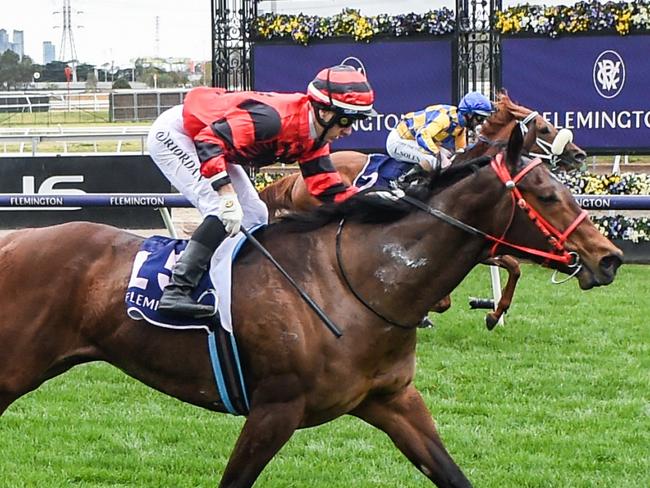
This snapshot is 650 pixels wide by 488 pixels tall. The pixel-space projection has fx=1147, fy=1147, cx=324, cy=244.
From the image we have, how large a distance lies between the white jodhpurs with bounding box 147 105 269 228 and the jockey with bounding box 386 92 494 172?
2885 millimetres

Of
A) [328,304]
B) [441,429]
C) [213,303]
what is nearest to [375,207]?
[328,304]

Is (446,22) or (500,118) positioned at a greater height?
(446,22)

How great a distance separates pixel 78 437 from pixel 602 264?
279 centimetres

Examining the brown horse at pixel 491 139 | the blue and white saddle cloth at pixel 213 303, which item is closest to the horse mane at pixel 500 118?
the brown horse at pixel 491 139

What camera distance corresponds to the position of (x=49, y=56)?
284 ft

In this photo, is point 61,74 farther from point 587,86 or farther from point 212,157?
point 212,157

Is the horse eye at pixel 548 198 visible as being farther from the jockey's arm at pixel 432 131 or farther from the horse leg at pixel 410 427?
the jockey's arm at pixel 432 131

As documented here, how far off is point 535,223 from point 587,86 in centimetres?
739

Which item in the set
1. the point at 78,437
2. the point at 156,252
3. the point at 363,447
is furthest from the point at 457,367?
the point at 156,252

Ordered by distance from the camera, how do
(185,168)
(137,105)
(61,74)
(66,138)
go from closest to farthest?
1. (185,168)
2. (66,138)
3. (137,105)
4. (61,74)

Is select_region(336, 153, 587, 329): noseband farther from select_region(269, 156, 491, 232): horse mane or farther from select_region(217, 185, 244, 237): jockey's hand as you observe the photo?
select_region(217, 185, 244, 237): jockey's hand

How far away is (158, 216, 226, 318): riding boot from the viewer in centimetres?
393

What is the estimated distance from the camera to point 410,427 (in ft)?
13.1

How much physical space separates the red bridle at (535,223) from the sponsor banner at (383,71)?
731 centimetres
